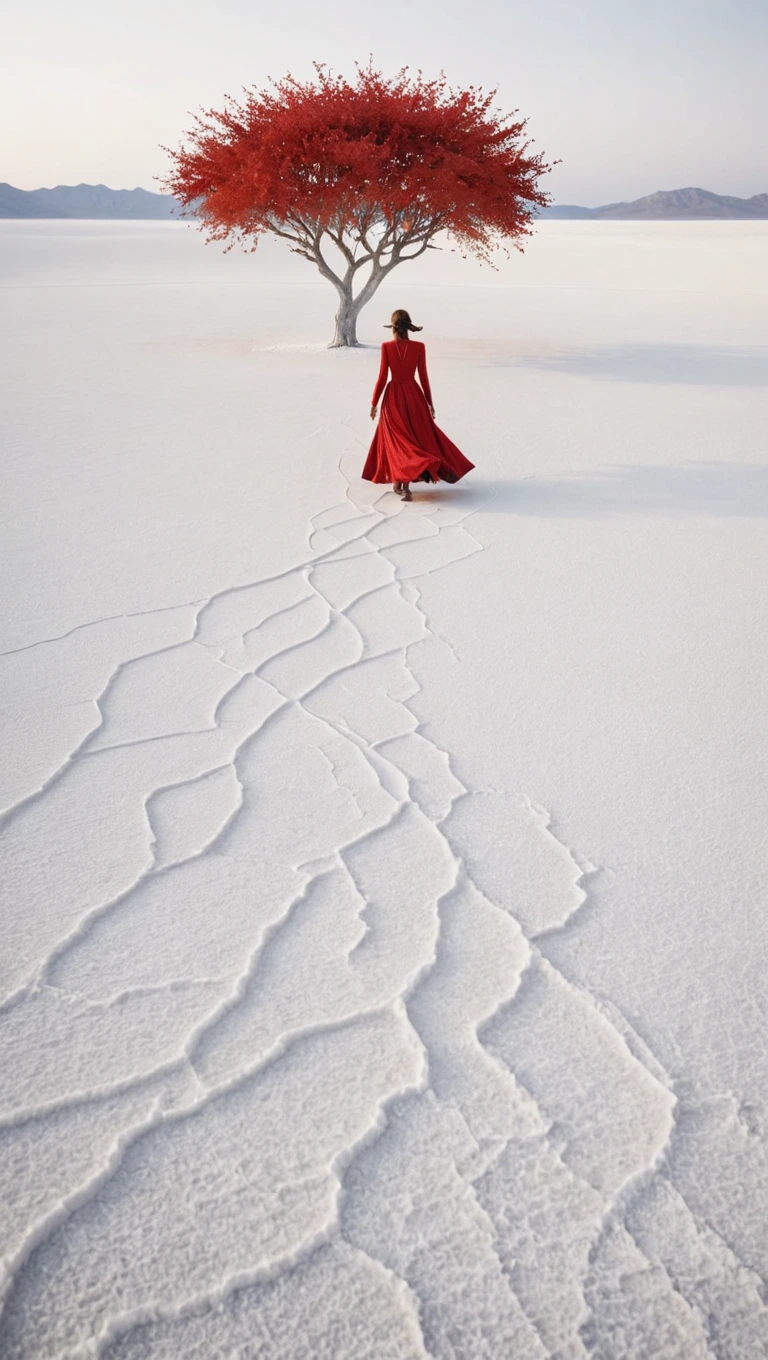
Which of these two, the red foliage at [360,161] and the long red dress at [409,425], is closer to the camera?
the long red dress at [409,425]

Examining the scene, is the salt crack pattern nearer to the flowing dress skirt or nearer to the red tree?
the flowing dress skirt

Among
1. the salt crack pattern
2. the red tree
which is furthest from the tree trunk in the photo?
the salt crack pattern

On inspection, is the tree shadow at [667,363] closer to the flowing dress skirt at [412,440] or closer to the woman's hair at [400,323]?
the flowing dress skirt at [412,440]

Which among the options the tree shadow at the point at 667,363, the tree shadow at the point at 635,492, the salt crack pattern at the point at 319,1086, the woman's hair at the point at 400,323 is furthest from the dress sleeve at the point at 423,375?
the tree shadow at the point at 667,363

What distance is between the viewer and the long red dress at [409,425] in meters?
6.46

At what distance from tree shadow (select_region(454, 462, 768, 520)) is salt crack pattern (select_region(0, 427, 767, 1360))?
11.5ft

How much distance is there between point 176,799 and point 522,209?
13756 millimetres

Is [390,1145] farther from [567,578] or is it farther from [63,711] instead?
[567,578]

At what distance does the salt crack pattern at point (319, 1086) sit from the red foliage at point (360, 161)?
38.3ft

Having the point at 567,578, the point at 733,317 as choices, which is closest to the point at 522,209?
the point at 733,317

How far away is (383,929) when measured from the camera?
2.48 meters

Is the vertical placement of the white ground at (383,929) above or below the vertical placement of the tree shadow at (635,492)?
below

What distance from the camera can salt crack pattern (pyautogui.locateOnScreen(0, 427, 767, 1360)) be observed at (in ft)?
5.28

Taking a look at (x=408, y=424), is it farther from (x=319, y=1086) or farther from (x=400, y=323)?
(x=319, y=1086)
